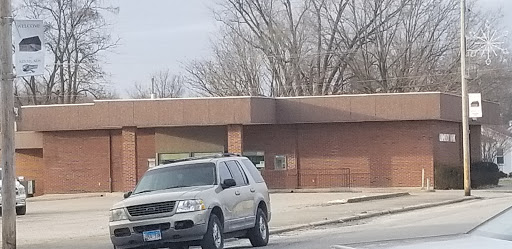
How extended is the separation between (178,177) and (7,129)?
10.7ft

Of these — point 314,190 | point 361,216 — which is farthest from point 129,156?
point 361,216

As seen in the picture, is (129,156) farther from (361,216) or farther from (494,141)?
(494,141)

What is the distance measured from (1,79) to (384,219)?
13436 millimetres

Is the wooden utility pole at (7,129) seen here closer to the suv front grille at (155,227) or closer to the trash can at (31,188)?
the suv front grille at (155,227)

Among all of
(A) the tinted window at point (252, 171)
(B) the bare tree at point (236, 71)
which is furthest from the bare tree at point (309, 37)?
(A) the tinted window at point (252, 171)

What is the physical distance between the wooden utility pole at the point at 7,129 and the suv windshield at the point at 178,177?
2.29 meters

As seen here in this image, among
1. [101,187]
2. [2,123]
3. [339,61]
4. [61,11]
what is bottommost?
[101,187]

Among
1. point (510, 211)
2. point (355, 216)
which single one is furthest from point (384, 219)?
point (510, 211)

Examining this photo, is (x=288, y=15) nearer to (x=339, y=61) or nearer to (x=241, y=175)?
(x=339, y=61)

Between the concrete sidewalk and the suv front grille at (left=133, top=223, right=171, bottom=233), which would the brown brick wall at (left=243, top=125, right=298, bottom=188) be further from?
the suv front grille at (left=133, top=223, right=171, bottom=233)

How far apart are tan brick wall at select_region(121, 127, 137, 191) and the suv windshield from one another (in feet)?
93.3

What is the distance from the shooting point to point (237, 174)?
17.5 m

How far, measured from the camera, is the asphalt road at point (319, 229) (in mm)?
18906

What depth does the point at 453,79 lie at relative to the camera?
5978cm
